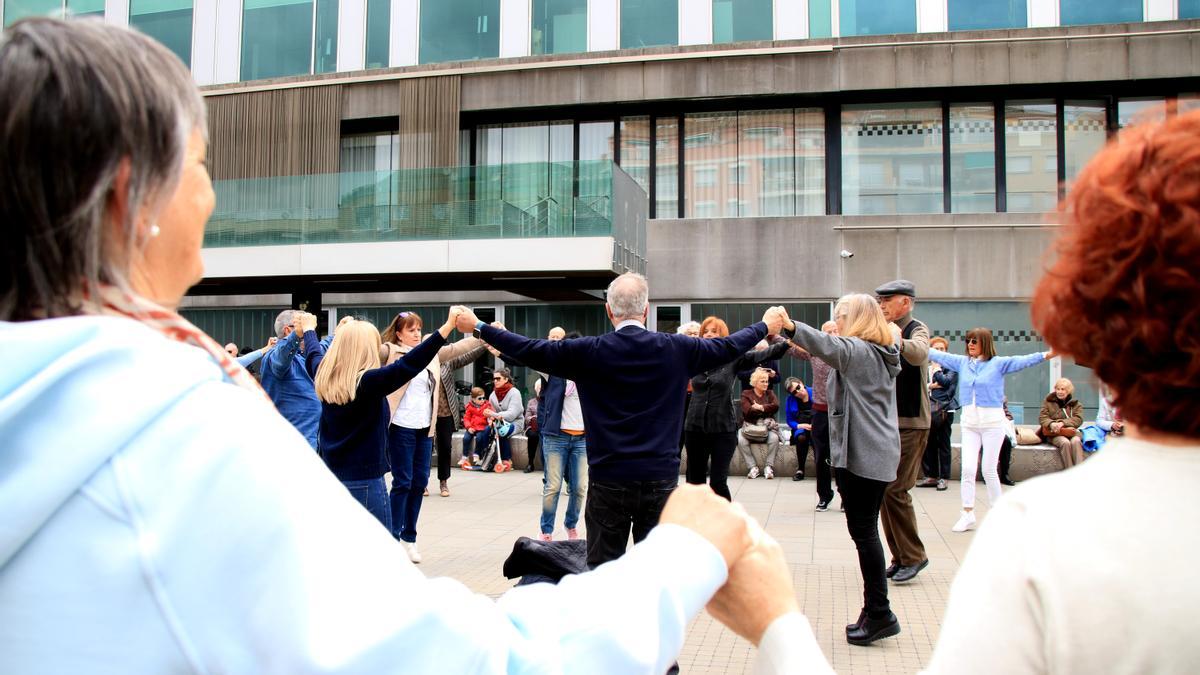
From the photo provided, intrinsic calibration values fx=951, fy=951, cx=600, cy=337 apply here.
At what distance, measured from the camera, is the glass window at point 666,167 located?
73.8 feet

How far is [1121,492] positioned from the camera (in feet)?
3.89

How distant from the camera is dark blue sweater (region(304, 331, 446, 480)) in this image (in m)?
6.08

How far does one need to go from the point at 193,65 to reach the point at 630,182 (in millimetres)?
13221

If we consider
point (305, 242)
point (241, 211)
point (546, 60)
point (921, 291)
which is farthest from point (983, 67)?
point (241, 211)

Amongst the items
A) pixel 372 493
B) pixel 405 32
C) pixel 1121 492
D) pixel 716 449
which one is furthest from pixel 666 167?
pixel 1121 492

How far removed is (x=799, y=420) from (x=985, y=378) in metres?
4.73

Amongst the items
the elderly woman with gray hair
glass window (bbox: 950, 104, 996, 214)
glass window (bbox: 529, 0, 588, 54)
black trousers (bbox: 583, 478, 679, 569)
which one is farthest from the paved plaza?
glass window (bbox: 529, 0, 588, 54)

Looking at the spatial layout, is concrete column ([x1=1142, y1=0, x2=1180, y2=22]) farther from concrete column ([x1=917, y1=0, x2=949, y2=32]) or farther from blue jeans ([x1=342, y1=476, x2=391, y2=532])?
blue jeans ([x1=342, y1=476, x2=391, y2=532])

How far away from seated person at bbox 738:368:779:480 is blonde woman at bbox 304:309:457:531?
28.7ft

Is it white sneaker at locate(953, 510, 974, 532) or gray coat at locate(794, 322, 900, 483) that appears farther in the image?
white sneaker at locate(953, 510, 974, 532)

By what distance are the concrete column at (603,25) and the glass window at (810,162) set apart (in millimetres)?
4765

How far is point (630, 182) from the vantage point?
64.9 ft

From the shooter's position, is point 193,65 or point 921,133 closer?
point 921,133

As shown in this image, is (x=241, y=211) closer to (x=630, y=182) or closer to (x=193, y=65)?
(x=193, y=65)
